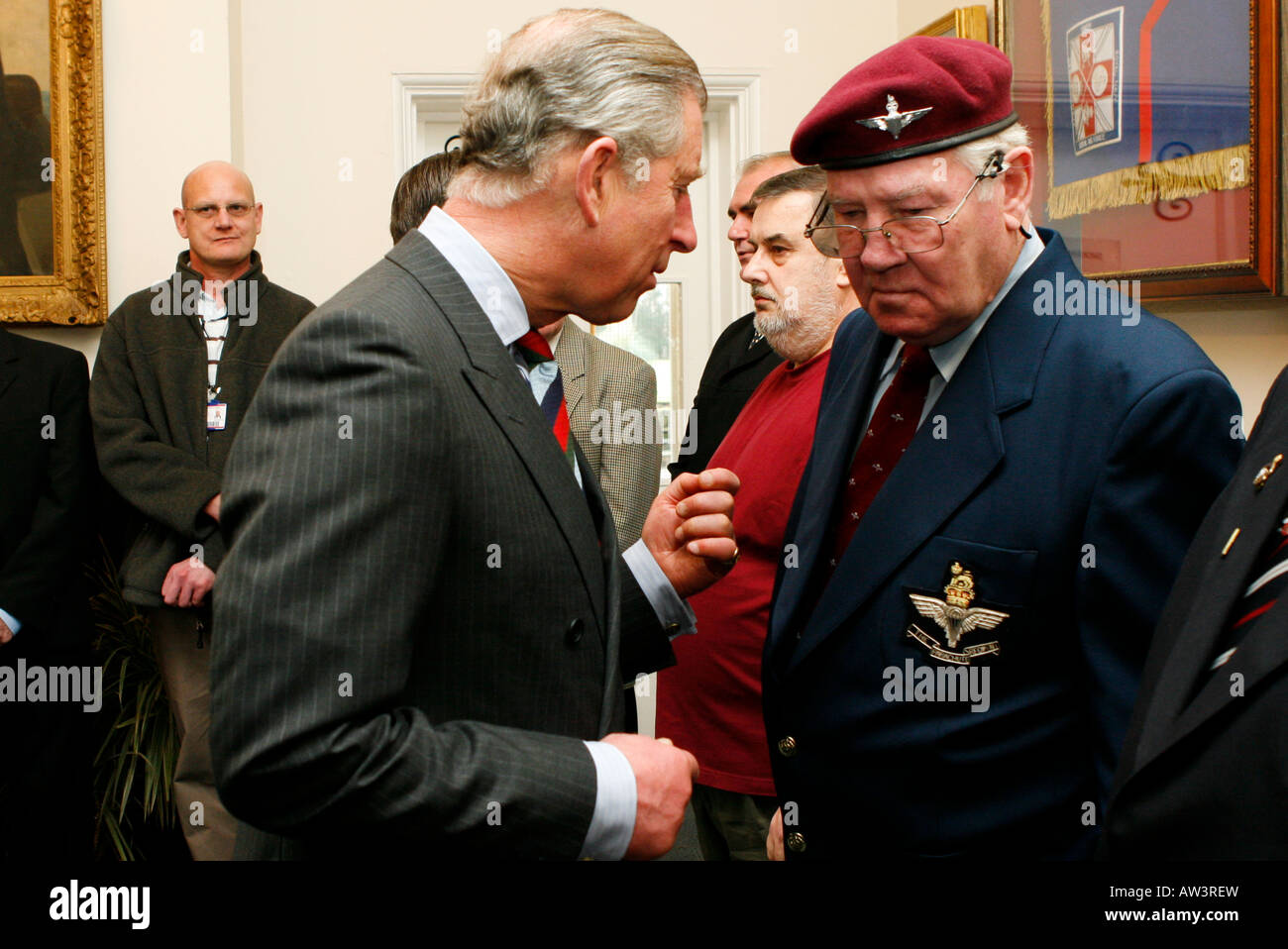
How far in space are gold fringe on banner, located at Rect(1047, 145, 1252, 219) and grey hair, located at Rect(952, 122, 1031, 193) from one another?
1.28m

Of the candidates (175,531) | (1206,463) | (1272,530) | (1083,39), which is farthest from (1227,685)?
(175,531)

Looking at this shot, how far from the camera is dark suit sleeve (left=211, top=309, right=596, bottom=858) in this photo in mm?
995

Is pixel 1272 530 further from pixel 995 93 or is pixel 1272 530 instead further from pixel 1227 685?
pixel 995 93

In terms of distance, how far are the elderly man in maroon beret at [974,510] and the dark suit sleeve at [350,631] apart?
47 cm

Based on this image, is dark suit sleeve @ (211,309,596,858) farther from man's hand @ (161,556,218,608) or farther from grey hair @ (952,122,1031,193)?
man's hand @ (161,556,218,608)

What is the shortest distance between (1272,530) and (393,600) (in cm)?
74

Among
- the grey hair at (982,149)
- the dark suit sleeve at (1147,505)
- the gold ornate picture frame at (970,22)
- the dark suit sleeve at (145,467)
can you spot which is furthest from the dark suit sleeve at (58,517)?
the gold ornate picture frame at (970,22)

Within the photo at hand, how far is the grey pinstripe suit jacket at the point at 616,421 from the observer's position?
2.90 m

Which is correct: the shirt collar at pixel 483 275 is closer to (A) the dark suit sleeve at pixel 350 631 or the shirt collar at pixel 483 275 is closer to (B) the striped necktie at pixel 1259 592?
(A) the dark suit sleeve at pixel 350 631

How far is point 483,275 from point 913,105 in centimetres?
58

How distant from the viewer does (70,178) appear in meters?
3.71

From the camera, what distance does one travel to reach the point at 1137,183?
282cm
